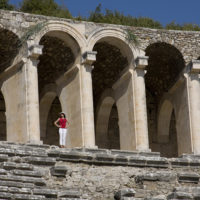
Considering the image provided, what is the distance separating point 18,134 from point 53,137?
5.73 meters

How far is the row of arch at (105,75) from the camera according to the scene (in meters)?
32.5

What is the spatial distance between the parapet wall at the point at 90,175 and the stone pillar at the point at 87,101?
571 cm

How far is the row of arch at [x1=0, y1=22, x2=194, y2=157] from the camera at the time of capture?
32.5 m

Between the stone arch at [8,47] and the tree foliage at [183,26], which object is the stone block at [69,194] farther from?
the tree foliage at [183,26]

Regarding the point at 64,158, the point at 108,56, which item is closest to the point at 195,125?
the point at 108,56

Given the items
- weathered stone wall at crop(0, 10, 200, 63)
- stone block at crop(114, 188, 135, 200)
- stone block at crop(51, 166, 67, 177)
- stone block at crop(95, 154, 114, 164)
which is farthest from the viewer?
weathered stone wall at crop(0, 10, 200, 63)

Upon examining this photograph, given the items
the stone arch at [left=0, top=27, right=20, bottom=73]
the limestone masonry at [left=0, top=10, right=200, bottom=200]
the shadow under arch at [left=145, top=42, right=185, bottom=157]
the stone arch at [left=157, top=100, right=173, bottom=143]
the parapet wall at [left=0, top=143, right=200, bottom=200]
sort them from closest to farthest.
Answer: the parapet wall at [left=0, top=143, right=200, bottom=200] < the limestone masonry at [left=0, top=10, right=200, bottom=200] < the stone arch at [left=0, top=27, right=20, bottom=73] < the shadow under arch at [left=145, top=42, right=185, bottom=157] < the stone arch at [left=157, top=100, right=173, bottom=143]

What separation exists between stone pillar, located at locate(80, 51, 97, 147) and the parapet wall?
571 centimetres

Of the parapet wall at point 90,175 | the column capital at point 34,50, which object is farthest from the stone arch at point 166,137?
the parapet wall at point 90,175

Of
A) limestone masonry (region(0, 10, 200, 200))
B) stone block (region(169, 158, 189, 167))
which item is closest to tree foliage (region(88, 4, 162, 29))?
limestone masonry (region(0, 10, 200, 200))

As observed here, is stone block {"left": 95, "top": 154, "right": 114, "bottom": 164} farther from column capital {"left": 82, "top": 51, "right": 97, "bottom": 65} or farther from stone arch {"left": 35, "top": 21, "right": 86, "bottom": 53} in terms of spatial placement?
stone arch {"left": 35, "top": 21, "right": 86, "bottom": 53}

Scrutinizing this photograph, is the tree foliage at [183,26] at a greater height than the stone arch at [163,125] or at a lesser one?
greater

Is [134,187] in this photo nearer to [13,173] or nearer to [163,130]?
[13,173]

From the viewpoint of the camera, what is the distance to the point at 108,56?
3438 cm
